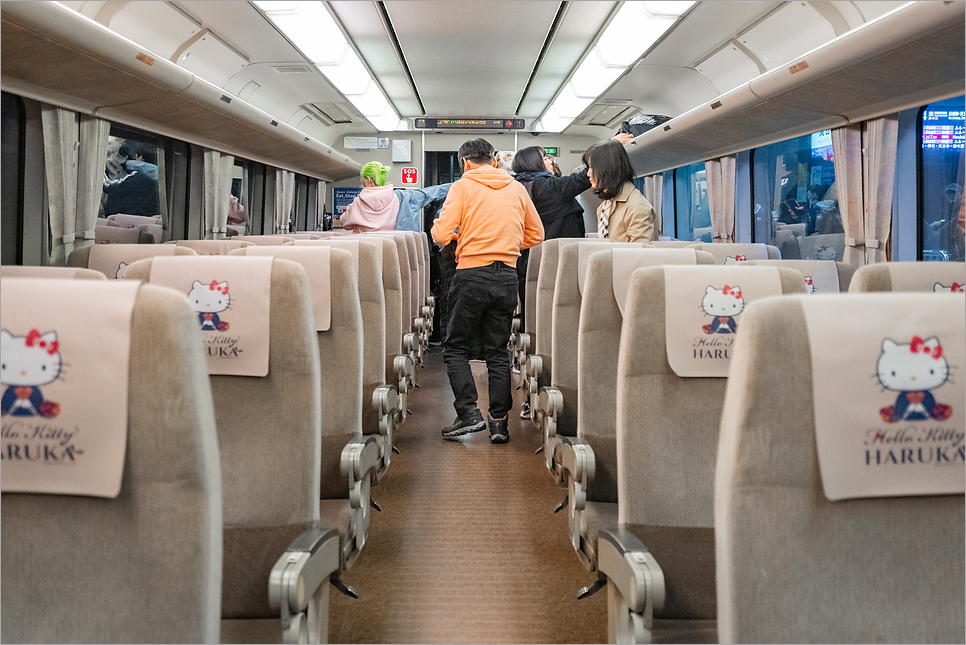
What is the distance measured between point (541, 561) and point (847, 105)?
14.0 feet

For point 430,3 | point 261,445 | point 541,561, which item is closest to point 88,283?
point 261,445

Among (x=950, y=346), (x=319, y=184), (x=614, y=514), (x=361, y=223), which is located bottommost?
(x=614, y=514)

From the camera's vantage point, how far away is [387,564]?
2.78m

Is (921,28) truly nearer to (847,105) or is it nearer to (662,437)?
(847,105)

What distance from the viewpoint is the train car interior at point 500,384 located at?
40.3 inches

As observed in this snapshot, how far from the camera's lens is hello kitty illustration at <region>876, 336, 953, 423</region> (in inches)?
40.0

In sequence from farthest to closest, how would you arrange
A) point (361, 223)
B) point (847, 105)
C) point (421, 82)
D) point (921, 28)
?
point (421, 82) < point (361, 223) < point (847, 105) < point (921, 28)

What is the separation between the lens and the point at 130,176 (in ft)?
19.6

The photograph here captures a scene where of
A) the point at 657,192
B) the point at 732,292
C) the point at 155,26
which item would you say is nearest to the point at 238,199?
the point at 155,26

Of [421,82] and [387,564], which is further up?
[421,82]

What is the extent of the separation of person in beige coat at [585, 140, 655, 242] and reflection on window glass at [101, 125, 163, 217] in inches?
156

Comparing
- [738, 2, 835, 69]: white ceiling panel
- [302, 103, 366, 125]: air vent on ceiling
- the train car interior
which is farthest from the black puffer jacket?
[302, 103, 366, 125]: air vent on ceiling

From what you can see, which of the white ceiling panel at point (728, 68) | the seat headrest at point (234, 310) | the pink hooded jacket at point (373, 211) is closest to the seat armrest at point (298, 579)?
the seat headrest at point (234, 310)

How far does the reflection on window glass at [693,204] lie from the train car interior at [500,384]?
→ 2.40m
